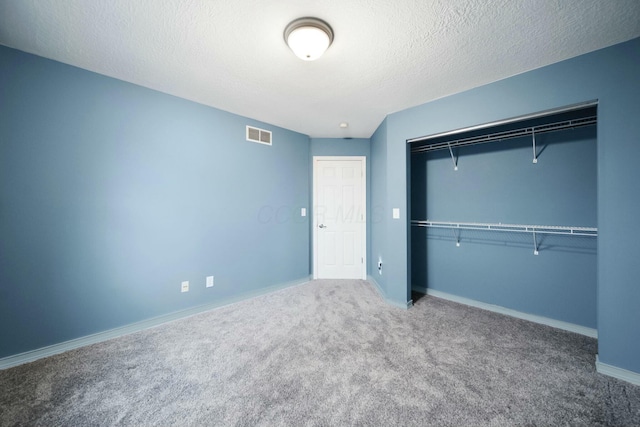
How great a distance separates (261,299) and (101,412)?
1.77 metres

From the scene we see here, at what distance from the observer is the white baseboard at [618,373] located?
1.57 metres

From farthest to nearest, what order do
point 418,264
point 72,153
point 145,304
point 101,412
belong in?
point 418,264, point 145,304, point 72,153, point 101,412

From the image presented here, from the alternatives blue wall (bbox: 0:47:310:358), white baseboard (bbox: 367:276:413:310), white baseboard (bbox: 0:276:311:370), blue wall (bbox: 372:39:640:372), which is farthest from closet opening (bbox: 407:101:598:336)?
white baseboard (bbox: 0:276:311:370)

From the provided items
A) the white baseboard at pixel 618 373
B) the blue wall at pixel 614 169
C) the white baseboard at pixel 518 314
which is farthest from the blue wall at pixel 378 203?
the white baseboard at pixel 618 373

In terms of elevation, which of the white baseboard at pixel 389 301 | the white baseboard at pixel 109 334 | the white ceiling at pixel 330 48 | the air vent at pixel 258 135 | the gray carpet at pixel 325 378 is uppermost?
the white ceiling at pixel 330 48

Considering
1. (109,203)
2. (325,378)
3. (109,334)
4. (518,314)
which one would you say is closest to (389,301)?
(518,314)

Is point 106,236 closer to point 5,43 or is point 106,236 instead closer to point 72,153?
point 72,153

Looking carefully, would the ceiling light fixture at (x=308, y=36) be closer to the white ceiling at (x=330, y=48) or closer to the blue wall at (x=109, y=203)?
the white ceiling at (x=330, y=48)

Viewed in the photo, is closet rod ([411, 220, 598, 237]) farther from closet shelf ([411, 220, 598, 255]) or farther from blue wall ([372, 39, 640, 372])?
blue wall ([372, 39, 640, 372])

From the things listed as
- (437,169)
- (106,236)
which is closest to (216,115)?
(106,236)

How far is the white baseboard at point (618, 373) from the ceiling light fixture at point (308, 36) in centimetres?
308

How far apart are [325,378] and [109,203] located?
245 centimetres

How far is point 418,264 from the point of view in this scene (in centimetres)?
335

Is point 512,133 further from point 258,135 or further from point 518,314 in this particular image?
point 258,135
